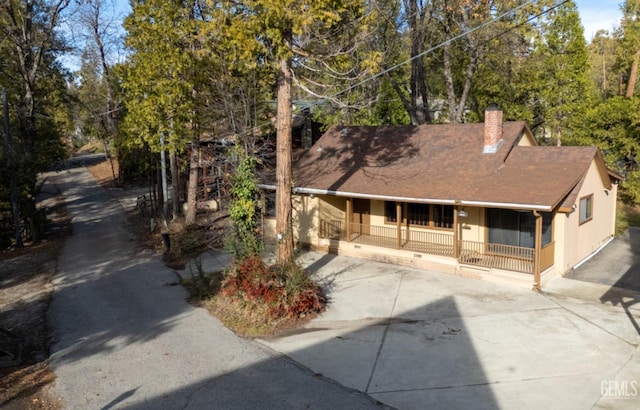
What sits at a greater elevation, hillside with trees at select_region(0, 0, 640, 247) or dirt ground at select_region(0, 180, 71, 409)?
hillside with trees at select_region(0, 0, 640, 247)

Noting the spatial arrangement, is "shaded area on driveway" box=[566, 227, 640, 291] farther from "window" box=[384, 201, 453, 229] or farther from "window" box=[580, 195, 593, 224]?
"window" box=[384, 201, 453, 229]

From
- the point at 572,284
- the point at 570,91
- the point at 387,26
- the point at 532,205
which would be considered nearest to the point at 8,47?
the point at 387,26

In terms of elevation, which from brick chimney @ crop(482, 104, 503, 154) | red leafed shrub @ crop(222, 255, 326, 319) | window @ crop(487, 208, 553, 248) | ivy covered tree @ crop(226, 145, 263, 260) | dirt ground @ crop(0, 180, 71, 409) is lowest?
dirt ground @ crop(0, 180, 71, 409)

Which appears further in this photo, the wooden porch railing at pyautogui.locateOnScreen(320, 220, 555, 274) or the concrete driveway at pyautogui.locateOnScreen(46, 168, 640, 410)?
the wooden porch railing at pyautogui.locateOnScreen(320, 220, 555, 274)

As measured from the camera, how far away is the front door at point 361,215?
18.5 m

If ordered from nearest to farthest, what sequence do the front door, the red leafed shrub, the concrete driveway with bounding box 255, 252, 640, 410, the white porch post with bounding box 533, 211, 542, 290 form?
1. the concrete driveway with bounding box 255, 252, 640, 410
2. the red leafed shrub
3. the white porch post with bounding box 533, 211, 542, 290
4. the front door

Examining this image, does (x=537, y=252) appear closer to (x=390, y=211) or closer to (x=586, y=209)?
(x=586, y=209)

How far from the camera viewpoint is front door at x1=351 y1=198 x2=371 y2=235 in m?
18.5

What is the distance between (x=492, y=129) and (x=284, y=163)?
764cm

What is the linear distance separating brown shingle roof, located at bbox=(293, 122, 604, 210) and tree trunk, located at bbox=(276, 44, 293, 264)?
4002 millimetres

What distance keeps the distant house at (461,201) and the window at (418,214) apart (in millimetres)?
36

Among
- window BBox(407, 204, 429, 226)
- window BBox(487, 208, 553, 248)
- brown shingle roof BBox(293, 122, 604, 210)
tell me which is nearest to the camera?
brown shingle roof BBox(293, 122, 604, 210)

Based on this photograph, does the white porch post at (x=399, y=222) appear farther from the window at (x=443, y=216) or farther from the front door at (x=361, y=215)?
the front door at (x=361, y=215)

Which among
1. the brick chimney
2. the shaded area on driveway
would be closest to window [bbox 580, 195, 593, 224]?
the shaded area on driveway
